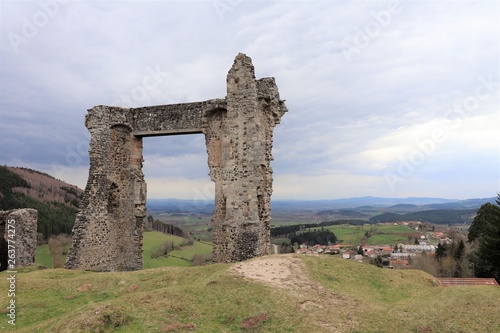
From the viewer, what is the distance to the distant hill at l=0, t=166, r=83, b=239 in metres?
46.4

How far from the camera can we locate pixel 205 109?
19.0 m

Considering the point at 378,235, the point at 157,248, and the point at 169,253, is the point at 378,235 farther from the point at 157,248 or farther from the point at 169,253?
the point at 157,248

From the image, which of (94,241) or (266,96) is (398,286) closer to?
(266,96)

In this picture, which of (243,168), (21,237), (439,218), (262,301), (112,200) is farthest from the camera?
(439,218)

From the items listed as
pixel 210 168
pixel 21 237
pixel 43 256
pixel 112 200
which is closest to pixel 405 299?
pixel 210 168

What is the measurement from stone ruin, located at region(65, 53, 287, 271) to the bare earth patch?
2786mm

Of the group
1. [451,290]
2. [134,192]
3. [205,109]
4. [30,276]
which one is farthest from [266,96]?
[30,276]

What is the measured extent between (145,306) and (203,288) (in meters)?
1.85

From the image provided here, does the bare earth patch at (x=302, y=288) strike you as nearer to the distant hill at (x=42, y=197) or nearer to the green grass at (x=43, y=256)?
the green grass at (x=43, y=256)

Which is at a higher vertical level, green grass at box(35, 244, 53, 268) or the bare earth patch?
the bare earth patch

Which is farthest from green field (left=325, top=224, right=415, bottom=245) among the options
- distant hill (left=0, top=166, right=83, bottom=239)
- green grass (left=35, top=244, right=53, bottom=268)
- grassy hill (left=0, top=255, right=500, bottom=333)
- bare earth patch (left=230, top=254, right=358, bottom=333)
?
bare earth patch (left=230, top=254, right=358, bottom=333)

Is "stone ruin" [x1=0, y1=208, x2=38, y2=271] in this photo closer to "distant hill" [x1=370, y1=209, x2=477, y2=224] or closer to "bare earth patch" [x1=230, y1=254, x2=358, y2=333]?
"bare earth patch" [x1=230, y1=254, x2=358, y2=333]

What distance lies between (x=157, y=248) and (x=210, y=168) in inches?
1063

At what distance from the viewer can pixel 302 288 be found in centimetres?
1178
